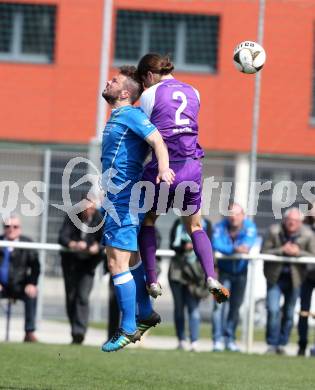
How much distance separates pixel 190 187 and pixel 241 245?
546cm

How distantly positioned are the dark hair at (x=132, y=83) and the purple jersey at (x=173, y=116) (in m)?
0.13

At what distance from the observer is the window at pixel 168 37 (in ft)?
82.8

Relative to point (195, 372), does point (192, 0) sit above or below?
above

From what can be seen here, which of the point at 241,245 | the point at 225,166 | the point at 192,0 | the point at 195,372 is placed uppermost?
the point at 192,0

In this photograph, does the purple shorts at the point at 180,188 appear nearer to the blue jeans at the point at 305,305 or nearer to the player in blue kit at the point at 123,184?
the player in blue kit at the point at 123,184

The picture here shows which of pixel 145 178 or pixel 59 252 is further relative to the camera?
pixel 59 252

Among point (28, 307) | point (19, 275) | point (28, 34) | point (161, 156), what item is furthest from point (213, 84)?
point (161, 156)

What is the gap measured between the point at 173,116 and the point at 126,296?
4.61 ft

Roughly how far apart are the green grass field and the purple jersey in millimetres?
1917

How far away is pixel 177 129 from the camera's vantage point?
875 centimetres

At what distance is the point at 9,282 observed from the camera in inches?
554

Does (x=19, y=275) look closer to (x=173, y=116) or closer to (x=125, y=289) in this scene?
(x=125, y=289)

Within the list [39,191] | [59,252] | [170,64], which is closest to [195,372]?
[170,64]

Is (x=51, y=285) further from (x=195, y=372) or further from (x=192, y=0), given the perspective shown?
(x=192, y=0)
